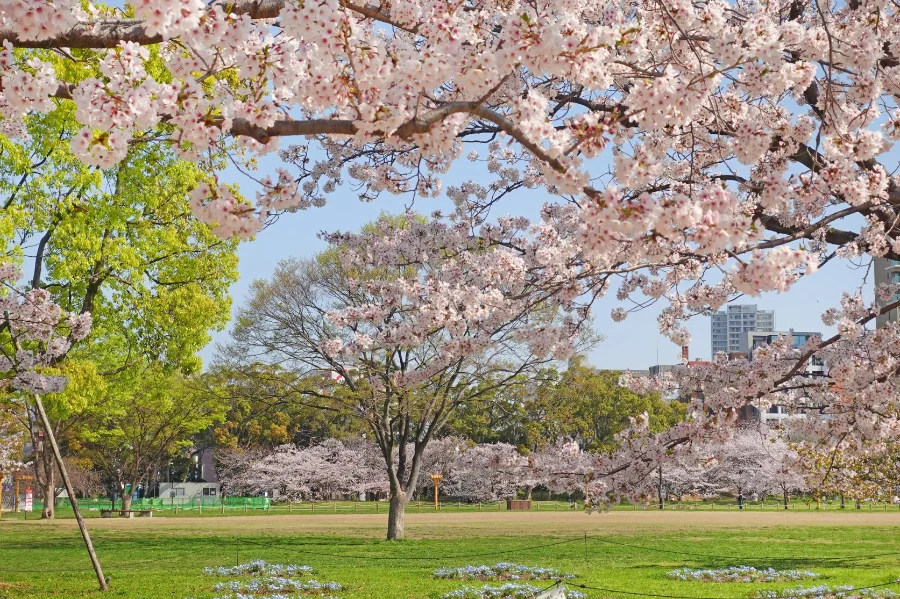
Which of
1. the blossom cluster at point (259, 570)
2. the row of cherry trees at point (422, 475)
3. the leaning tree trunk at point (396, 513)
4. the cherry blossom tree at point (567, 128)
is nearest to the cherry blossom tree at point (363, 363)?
the leaning tree trunk at point (396, 513)

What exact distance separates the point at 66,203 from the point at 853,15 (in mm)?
13080

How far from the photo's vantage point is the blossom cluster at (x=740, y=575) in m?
13.3

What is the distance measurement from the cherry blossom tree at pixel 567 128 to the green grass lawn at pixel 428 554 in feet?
16.0

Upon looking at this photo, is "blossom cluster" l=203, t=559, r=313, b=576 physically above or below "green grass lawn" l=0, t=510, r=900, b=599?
above

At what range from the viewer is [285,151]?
1024 cm

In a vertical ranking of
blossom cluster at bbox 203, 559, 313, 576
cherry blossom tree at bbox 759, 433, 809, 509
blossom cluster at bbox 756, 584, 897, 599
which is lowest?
cherry blossom tree at bbox 759, 433, 809, 509

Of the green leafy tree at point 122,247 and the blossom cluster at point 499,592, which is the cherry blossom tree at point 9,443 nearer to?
the green leafy tree at point 122,247

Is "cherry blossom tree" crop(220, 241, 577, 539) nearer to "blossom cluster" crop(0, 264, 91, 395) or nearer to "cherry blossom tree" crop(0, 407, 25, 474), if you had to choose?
"blossom cluster" crop(0, 264, 91, 395)

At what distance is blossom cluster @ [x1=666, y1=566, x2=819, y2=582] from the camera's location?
13264mm

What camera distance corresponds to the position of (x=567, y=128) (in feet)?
12.1

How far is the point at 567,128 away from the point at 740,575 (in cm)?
1197

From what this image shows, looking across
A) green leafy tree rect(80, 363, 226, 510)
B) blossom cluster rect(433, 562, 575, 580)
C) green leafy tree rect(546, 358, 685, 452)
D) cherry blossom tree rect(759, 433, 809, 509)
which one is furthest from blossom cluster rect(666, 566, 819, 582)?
green leafy tree rect(546, 358, 685, 452)

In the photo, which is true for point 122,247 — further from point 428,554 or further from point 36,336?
point 428,554

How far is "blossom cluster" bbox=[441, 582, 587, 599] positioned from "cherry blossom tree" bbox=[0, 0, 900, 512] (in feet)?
12.9
